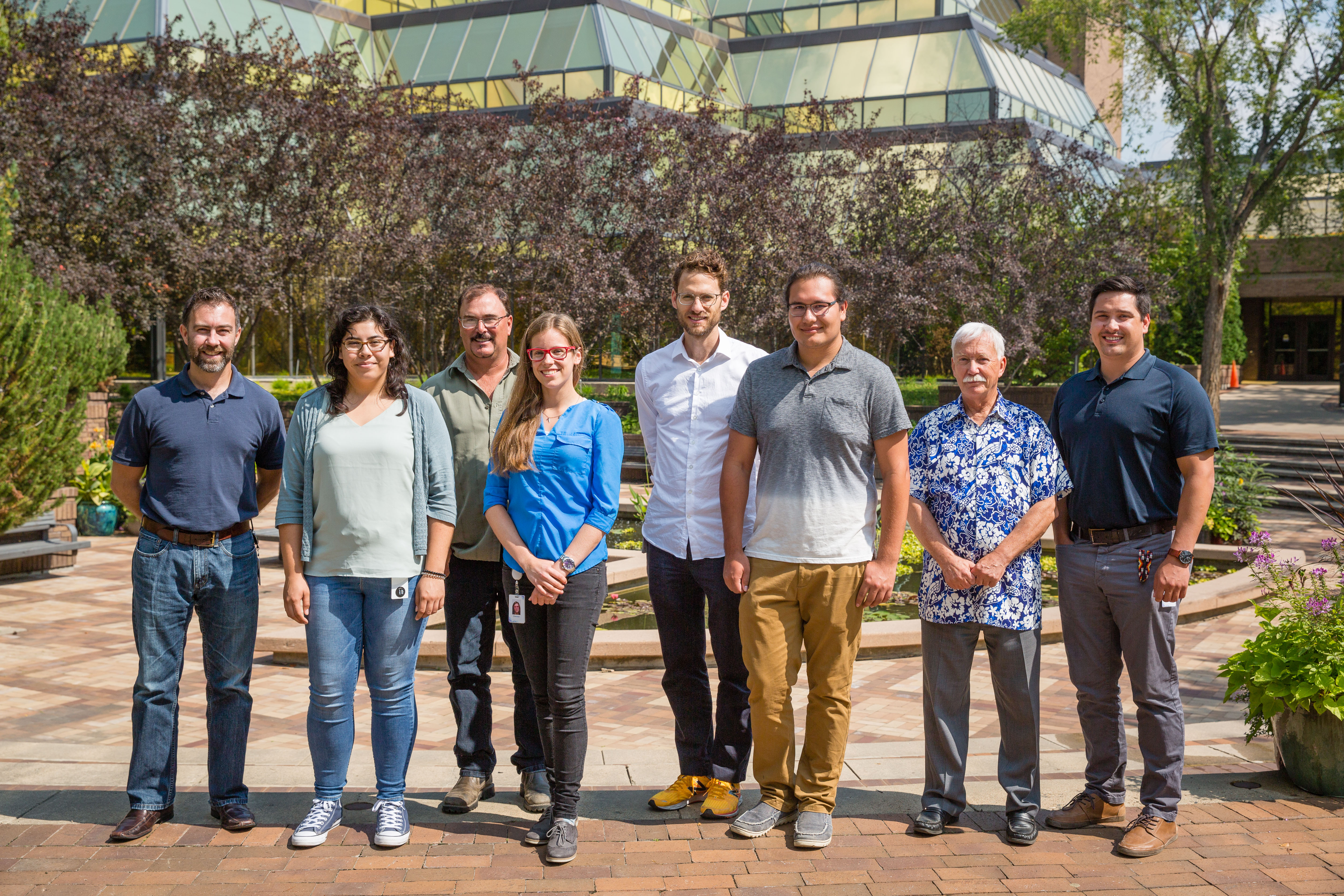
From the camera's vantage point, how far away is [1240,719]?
6191 mm

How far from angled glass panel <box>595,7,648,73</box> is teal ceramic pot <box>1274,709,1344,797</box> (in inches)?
914

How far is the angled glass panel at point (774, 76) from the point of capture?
29391 millimetres

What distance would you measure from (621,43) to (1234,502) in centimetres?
1954

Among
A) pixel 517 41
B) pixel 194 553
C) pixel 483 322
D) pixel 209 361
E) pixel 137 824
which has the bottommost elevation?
pixel 137 824

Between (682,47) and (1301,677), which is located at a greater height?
(682,47)

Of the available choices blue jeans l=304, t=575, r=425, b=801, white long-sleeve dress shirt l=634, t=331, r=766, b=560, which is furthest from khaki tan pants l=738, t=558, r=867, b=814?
blue jeans l=304, t=575, r=425, b=801

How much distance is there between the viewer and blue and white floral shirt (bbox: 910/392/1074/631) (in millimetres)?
4293

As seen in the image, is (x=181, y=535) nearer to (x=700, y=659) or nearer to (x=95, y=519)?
(x=700, y=659)

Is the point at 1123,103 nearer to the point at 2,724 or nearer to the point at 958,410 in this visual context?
the point at 958,410

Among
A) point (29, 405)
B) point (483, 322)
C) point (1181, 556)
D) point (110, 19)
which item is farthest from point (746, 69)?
point (1181, 556)

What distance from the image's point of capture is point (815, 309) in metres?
4.28

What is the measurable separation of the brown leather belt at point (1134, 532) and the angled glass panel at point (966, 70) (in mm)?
24977

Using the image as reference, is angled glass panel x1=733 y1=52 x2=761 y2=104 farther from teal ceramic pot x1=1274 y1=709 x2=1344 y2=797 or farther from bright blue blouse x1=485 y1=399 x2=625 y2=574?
bright blue blouse x1=485 y1=399 x2=625 y2=574

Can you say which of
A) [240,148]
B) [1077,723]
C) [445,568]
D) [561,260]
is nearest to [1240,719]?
[1077,723]
